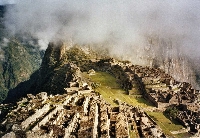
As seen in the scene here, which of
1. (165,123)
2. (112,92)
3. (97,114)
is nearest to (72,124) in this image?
(97,114)

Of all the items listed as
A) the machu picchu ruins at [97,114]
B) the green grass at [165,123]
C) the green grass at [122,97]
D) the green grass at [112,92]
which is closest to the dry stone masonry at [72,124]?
the machu picchu ruins at [97,114]

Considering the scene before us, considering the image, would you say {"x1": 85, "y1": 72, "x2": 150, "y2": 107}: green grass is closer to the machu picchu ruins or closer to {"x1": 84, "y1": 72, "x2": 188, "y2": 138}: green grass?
{"x1": 84, "y1": 72, "x2": 188, "y2": 138}: green grass

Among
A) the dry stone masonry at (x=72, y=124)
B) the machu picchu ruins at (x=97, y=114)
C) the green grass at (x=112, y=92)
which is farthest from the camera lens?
the green grass at (x=112, y=92)

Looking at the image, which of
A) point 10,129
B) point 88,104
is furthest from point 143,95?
point 10,129

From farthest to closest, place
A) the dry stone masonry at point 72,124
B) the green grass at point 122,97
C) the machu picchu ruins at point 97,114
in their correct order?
the green grass at point 122,97, the machu picchu ruins at point 97,114, the dry stone masonry at point 72,124

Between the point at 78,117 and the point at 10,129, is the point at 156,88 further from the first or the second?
the point at 10,129

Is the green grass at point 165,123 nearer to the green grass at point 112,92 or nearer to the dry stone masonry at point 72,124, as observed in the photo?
the green grass at point 112,92

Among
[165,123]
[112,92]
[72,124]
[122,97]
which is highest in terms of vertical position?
[112,92]

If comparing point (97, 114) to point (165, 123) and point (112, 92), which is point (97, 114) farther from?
point (112, 92)
